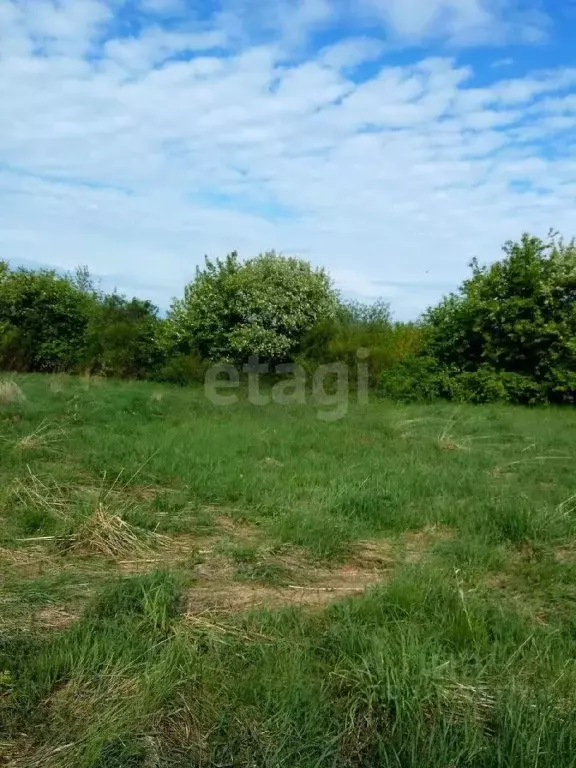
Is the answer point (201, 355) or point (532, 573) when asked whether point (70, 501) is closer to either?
point (532, 573)

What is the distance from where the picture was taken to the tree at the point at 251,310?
17.4 metres

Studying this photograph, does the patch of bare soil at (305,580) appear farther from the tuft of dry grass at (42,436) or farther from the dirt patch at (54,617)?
the tuft of dry grass at (42,436)

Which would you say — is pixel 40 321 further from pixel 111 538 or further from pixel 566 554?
pixel 566 554

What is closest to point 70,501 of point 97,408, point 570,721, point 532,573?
point 532,573

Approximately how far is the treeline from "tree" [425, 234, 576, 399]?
0.03m

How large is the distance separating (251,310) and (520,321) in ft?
22.4

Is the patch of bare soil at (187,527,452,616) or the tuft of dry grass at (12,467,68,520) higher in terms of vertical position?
the tuft of dry grass at (12,467,68,520)

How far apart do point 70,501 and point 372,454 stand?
3.64 meters

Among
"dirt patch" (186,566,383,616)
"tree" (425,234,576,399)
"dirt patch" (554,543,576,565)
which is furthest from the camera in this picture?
"tree" (425,234,576,399)

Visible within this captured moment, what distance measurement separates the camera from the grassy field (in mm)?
2477

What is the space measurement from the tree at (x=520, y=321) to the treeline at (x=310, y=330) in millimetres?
26

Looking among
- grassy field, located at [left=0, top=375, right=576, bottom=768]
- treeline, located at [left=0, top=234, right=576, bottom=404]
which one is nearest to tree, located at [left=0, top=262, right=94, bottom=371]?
treeline, located at [left=0, top=234, right=576, bottom=404]

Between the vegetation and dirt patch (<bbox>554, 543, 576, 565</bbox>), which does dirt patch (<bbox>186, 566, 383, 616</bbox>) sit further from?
the vegetation

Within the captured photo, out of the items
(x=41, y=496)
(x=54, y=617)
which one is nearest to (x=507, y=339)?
(x=41, y=496)
